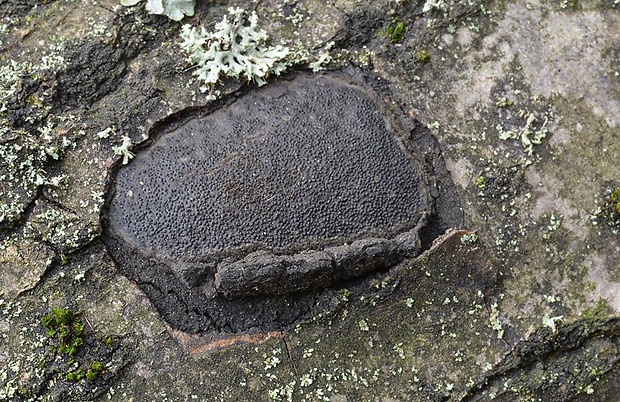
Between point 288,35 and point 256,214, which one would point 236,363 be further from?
point 288,35

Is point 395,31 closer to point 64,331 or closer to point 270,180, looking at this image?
point 270,180

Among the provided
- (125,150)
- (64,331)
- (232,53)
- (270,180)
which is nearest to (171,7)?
(232,53)

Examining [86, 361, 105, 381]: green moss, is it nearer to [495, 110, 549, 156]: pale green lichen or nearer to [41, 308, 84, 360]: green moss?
[41, 308, 84, 360]: green moss

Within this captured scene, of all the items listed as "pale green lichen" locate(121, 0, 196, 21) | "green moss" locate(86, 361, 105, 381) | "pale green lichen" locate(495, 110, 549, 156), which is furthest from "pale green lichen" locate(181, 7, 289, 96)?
"green moss" locate(86, 361, 105, 381)

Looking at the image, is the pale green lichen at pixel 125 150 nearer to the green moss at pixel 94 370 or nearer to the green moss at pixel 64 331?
the green moss at pixel 64 331

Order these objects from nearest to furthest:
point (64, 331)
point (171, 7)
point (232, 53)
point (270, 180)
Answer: point (64, 331) < point (270, 180) < point (232, 53) < point (171, 7)

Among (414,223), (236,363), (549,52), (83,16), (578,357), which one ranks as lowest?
(578,357)

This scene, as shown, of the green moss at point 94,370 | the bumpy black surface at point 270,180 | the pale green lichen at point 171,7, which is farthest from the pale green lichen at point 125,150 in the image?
the green moss at point 94,370

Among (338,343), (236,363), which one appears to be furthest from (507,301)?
(236,363)
